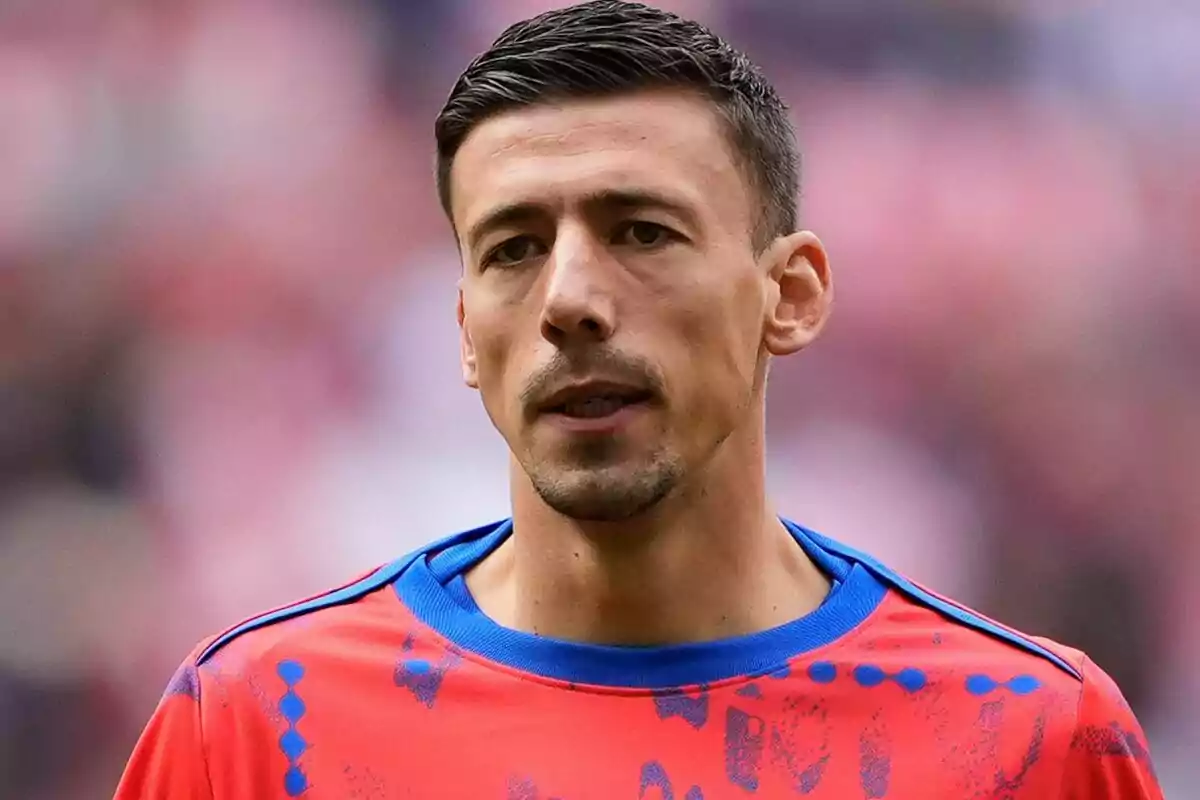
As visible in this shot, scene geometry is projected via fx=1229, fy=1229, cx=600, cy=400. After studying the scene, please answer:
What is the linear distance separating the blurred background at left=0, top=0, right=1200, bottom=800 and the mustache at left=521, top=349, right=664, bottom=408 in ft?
2.83

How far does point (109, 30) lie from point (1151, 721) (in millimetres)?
2003

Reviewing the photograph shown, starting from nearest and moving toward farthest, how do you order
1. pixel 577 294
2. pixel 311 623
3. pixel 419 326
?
1. pixel 577 294
2. pixel 311 623
3. pixel 419 326

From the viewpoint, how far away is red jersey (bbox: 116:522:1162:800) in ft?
3.81

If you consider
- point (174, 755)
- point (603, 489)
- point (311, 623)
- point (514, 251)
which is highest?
point (514, 251)

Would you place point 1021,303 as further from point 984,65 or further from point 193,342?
point 193,342

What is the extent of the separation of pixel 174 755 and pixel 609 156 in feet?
2.37

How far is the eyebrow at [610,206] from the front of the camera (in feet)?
3.77

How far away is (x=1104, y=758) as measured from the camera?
1229 mm

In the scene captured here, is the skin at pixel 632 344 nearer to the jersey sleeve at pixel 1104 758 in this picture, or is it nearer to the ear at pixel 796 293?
the ear at pixel 796 293

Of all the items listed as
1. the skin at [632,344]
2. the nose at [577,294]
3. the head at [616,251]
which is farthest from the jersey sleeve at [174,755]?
the nose at [577,294]

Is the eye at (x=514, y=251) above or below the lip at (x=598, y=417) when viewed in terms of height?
above

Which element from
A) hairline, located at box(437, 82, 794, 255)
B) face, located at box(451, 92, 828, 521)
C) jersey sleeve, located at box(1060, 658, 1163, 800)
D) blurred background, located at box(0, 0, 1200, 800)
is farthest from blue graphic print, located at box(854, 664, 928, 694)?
blurred background, located at box(0, 0, 1200, 800)

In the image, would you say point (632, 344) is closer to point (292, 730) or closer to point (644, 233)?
point (644, 233)

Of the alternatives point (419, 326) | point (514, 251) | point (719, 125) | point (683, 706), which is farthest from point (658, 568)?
point (419, 326)
